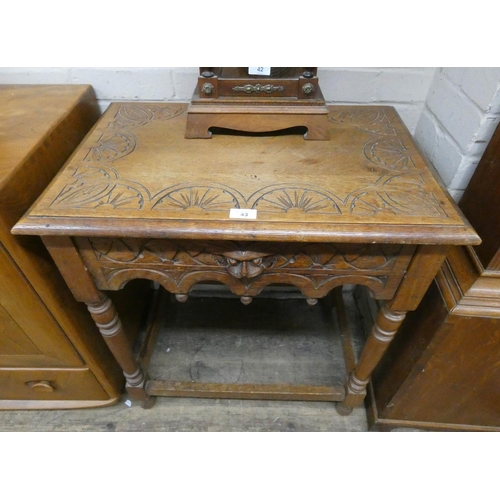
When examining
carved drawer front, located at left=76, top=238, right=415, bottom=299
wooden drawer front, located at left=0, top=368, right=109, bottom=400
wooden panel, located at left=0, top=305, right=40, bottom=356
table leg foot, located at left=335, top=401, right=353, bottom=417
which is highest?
carved drawer front, located at left=76, top=238, right=415, bottom=299

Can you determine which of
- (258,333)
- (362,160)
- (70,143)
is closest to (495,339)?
(362,160)

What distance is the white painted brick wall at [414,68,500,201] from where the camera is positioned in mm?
748

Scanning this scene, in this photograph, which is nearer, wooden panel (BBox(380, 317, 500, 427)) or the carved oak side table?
the carved oak side table

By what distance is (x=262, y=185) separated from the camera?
683 millimetres

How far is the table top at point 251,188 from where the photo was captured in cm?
60

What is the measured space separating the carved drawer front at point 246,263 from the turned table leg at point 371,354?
0.09m

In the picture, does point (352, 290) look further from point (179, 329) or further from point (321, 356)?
point (179, 329)

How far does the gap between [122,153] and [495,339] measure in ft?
2.96

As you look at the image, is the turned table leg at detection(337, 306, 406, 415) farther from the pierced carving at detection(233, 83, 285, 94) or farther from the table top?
the pierced carving at detection(233, 83, 285, 94)

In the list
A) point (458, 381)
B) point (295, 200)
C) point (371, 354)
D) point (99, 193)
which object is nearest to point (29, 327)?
point (99, 193)

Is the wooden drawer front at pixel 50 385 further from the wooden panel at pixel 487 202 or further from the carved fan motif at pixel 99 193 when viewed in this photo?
the wooden panel at pixel 487 202

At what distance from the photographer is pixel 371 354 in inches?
34.7

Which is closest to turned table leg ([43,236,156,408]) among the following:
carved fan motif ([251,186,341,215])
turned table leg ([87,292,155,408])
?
turned table leg ([87,292,155,408])

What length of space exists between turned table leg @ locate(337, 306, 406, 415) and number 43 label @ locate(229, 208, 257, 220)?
39 centimetres
